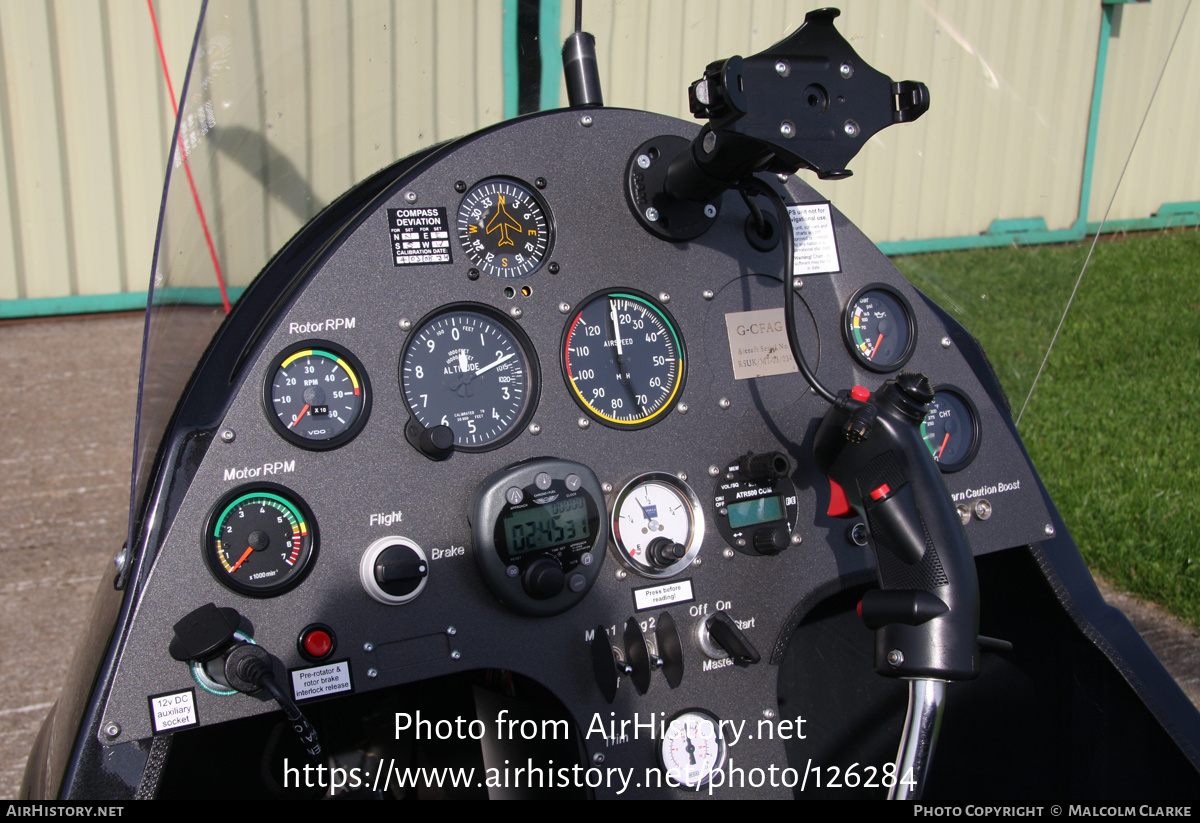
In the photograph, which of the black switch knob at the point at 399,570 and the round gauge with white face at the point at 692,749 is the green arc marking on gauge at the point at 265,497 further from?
the round gauge with white face at the point at 692,749

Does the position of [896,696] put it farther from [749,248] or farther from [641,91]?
[641,91]

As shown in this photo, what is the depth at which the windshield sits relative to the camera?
1.64 metres

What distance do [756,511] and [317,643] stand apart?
2.99 ft

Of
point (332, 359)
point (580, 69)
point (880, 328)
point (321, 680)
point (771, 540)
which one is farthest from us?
point (880, 328)

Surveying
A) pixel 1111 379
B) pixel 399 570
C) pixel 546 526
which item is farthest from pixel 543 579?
pixel 1111 379

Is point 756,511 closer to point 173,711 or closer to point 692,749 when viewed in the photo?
point 692,749

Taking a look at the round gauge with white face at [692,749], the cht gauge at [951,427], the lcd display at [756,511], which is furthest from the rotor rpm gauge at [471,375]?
the cht gauge at [951,427]

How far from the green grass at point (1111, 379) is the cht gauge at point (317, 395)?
1482 mm

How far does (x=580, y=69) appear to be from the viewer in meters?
1.93

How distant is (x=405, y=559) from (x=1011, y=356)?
162 cm

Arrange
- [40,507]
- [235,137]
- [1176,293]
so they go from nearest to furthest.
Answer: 1. [235,137]
2. [40,507]
3. [1176,293]

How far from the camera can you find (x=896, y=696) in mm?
2264

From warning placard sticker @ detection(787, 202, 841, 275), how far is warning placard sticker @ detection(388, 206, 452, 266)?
31.4 inches

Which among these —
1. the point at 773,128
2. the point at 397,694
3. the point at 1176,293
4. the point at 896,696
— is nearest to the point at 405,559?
the point at 397,694
